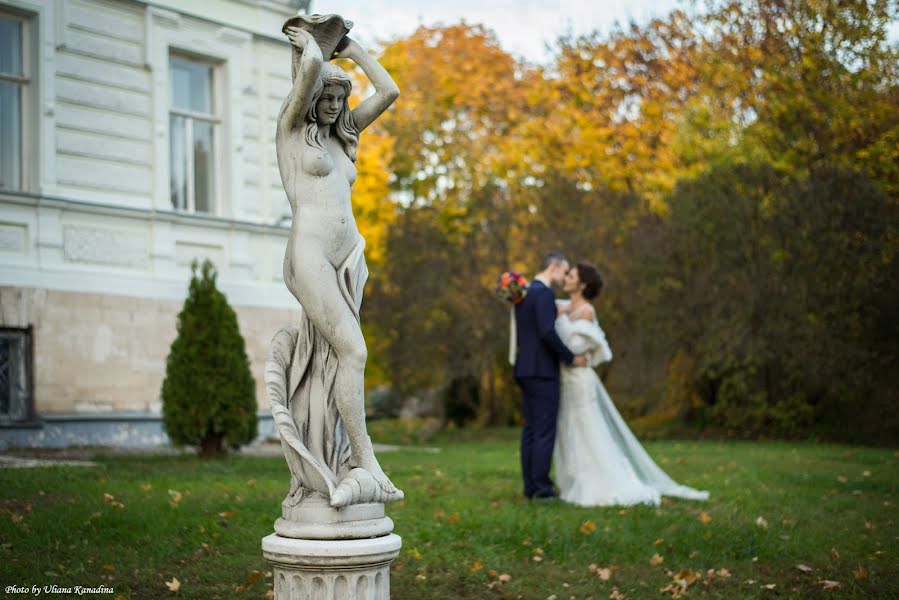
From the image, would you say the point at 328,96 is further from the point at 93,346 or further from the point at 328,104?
the point at 93,346

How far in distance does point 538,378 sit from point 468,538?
2521mm

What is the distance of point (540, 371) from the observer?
10320mm

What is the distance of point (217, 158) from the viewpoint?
17.4 meters

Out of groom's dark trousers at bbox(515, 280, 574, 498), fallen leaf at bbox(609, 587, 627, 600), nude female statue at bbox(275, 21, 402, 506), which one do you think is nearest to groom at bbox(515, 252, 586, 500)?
groom's dark trousers at bbox(515, 280, 574, 498)

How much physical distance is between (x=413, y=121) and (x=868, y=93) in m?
13.9

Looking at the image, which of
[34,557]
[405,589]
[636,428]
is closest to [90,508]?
[34,557]

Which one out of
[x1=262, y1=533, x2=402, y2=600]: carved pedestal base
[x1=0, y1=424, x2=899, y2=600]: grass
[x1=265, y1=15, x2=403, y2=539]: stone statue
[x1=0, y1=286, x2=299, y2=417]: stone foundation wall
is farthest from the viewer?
[x1=0, y1=286, x2=299, y2=417]: stone foundation wall

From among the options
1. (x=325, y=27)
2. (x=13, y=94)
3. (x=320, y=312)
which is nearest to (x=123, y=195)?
(x=13, y=94)

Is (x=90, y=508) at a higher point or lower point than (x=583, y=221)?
lower

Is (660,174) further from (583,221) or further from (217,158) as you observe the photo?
(217,158)

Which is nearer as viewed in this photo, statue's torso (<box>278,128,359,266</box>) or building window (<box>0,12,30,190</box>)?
statue's torso (<box>278,128,359,266</box>)

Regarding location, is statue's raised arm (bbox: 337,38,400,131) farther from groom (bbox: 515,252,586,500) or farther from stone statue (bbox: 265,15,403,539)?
groom (bbox: 515,252,586,500)

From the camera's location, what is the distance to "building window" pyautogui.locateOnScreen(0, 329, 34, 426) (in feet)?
47.2

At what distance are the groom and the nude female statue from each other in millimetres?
4923
